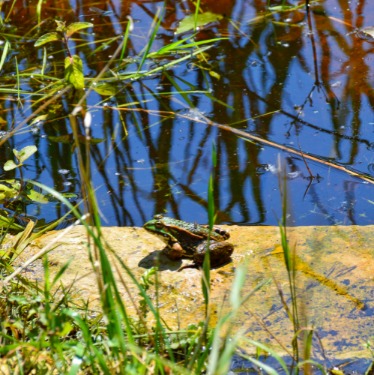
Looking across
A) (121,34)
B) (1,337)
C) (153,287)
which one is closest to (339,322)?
(153,287)

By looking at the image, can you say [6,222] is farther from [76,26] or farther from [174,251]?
[76,26]

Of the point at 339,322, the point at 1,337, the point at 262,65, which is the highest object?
the point at 262,65

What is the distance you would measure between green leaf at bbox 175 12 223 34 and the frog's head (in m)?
2.56

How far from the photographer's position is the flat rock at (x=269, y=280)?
10.2 feet

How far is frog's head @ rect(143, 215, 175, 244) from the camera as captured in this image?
383cm

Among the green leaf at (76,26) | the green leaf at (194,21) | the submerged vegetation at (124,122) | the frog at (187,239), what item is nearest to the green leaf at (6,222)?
the submerged vegetation at (124,122)

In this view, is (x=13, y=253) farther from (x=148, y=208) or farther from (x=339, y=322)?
(x=339, y=322)

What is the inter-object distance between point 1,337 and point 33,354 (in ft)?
0.59

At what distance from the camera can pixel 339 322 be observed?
124 inches

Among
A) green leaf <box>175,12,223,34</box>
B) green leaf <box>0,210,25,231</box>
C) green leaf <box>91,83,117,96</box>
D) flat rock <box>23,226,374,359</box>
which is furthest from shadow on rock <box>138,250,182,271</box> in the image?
green leaf <box>175,12,223,34</box>

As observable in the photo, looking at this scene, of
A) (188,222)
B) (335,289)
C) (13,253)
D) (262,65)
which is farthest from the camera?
(262,65)

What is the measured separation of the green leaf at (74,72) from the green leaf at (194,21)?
118cm

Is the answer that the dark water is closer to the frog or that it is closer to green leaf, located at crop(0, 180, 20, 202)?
green leaf, located at crop(0, 180, 20, 202)

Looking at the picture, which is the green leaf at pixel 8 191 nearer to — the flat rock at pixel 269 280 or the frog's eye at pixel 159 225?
the flat rock at pixel 269 280
